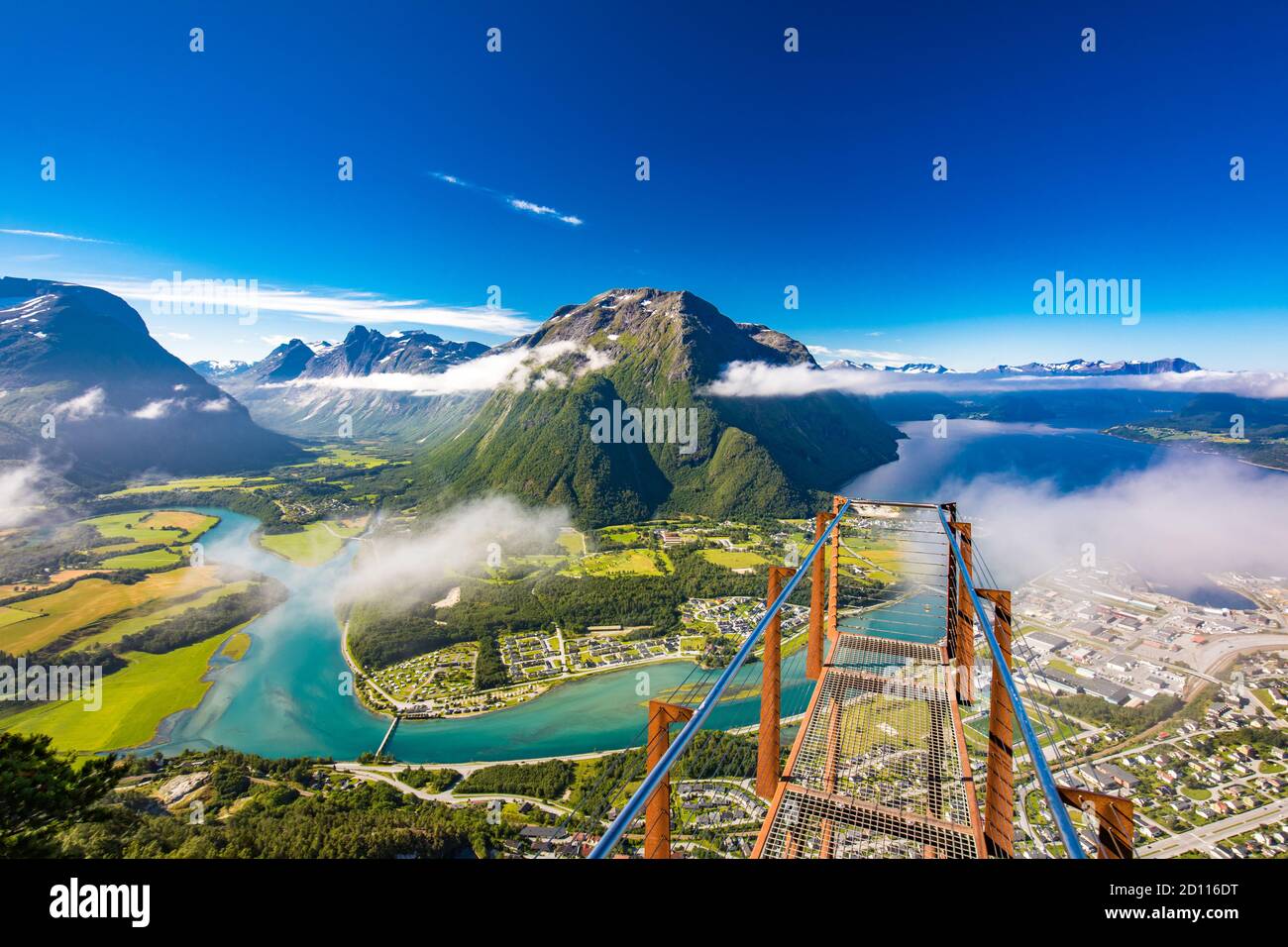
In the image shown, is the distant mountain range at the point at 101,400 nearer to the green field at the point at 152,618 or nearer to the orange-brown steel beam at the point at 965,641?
the green field at the point at 152,618

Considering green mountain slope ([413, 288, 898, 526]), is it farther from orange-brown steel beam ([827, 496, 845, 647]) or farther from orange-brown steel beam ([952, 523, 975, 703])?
orange-brown steel beam ([952, 523, 975, 703])

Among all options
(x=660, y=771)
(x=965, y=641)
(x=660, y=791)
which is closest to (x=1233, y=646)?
(x=965, y=641)

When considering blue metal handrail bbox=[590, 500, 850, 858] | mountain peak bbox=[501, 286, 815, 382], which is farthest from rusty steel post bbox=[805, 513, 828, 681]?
mountain peak bbox=[501, 286, 815, 382]

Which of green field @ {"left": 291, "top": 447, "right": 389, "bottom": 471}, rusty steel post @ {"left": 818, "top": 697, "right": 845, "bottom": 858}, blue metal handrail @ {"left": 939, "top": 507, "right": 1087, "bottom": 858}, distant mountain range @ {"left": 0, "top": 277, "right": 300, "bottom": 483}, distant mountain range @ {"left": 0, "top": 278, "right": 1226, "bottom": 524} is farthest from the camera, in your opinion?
green field @ {"left": 291, "top": 447, "right": 389, "bottom": 471}

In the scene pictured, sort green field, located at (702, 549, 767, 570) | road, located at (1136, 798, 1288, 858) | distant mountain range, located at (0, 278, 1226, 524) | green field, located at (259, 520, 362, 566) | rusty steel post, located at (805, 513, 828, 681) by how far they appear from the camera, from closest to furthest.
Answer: rusty steel post, located at (805, 513, 828, 681)
road, located at (1136, 798, 1288, 858)
green field, located at (702, 549, 767, 570)
green field, located at (259, 520, 362, 566)
distant mountain range, located at (0, 278, 1226, 524)

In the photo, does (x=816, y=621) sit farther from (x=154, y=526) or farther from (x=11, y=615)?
(x=154, y=526)

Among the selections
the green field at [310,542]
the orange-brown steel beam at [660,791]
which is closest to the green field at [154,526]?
the green field at [310,542]
